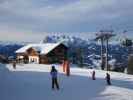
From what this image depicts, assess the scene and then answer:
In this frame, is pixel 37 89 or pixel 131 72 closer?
pixel 37 89

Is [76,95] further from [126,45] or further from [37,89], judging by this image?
[126,45]

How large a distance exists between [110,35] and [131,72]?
19.4 m

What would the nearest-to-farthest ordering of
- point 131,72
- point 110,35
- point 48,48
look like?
point 131,72
point 110,35
point 48,48

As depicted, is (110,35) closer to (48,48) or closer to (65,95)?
(48,48)

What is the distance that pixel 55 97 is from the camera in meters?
21.5

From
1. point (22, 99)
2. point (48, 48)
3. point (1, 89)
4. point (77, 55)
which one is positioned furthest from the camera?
point (77, 55)

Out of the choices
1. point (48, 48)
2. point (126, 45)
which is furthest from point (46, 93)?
point (48, 48)

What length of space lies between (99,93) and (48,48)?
5899 centimetres

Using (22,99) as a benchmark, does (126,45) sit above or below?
above

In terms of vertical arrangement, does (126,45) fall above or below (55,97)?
above

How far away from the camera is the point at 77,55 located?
9656cm

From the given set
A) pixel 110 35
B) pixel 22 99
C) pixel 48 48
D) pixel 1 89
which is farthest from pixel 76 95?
pixel 48 48

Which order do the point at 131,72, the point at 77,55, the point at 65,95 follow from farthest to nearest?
the point at 77,55 < the point at 131,72 < the point at 65,95

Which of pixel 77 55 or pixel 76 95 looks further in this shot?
pixel 77 55
